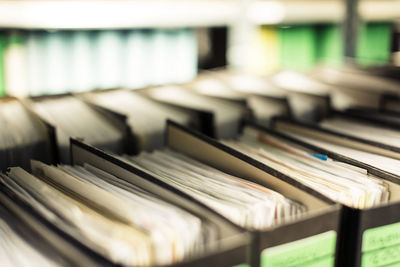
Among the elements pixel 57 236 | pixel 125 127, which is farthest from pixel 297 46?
pixel 57 236

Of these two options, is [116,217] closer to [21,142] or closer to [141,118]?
[21,142]

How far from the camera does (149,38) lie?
1617 mm

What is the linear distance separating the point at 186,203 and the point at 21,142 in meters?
0.39

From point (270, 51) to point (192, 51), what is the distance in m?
0.48

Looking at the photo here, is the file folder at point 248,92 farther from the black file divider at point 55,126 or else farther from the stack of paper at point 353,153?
the black file divider at point 55,126

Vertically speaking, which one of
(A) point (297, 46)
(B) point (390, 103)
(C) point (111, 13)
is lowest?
(B) point (390, 103)

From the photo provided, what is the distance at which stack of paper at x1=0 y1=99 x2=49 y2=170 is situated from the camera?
0.86 meters

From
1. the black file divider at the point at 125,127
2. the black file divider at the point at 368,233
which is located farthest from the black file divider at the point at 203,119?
the black file divider at the point at 368,233

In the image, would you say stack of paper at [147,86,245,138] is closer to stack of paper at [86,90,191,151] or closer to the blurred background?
stack of paper at [86,90,191,151]

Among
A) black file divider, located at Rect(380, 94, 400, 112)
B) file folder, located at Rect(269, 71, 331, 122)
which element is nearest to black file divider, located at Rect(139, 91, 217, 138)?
file folder, located at Rect(269, 71, 331, 122)

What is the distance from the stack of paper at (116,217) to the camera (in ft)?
1.78

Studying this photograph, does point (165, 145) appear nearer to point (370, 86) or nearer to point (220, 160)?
point (220, 160)

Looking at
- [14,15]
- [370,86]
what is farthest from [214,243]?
[370,86]

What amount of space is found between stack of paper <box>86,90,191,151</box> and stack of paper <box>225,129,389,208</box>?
0.18 m
